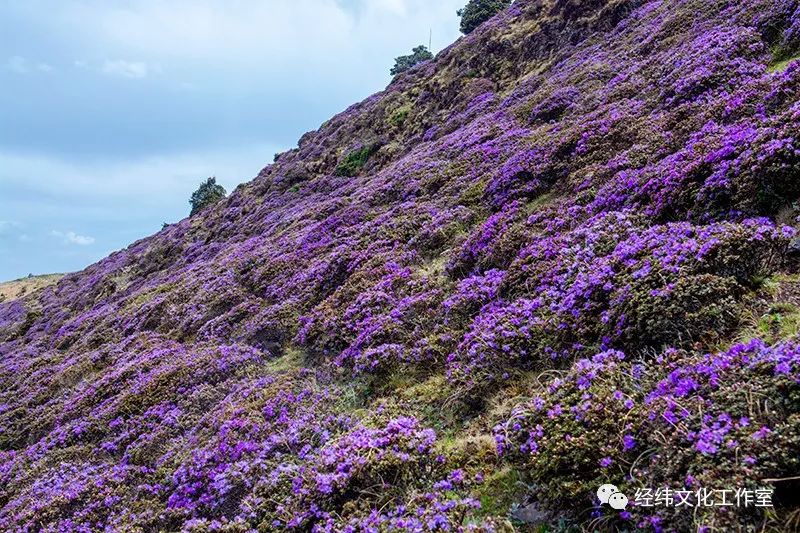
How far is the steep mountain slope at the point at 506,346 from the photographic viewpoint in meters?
5.25

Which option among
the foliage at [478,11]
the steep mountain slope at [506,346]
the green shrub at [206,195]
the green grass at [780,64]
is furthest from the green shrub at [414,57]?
the green grass at [780,64]

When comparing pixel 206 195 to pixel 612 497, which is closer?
pixel 612 497

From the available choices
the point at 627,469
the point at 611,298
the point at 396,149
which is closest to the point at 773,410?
the point at 627,469

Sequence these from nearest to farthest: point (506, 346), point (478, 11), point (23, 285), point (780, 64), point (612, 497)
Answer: point (612, 497)
point (506, 346)
point (780, 64)
point (478, 11)
point (23, 285)

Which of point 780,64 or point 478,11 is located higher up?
point 478,11

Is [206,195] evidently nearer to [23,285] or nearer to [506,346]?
[23,285]

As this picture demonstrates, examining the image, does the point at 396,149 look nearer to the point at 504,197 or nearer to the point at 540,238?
the point at 504,197

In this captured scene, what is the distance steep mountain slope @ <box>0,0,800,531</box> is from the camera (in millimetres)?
5246

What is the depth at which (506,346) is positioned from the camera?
8.19 metres

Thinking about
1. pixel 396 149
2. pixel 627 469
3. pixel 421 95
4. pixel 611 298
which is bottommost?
pixel 627 469

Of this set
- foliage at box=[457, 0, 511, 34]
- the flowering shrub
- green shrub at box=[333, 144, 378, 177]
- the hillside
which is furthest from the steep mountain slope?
the hillside

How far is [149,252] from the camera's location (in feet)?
136

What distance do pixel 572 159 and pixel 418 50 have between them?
65562mm

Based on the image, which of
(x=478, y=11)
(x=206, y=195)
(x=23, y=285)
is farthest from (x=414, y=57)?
(x=23, y=285)
